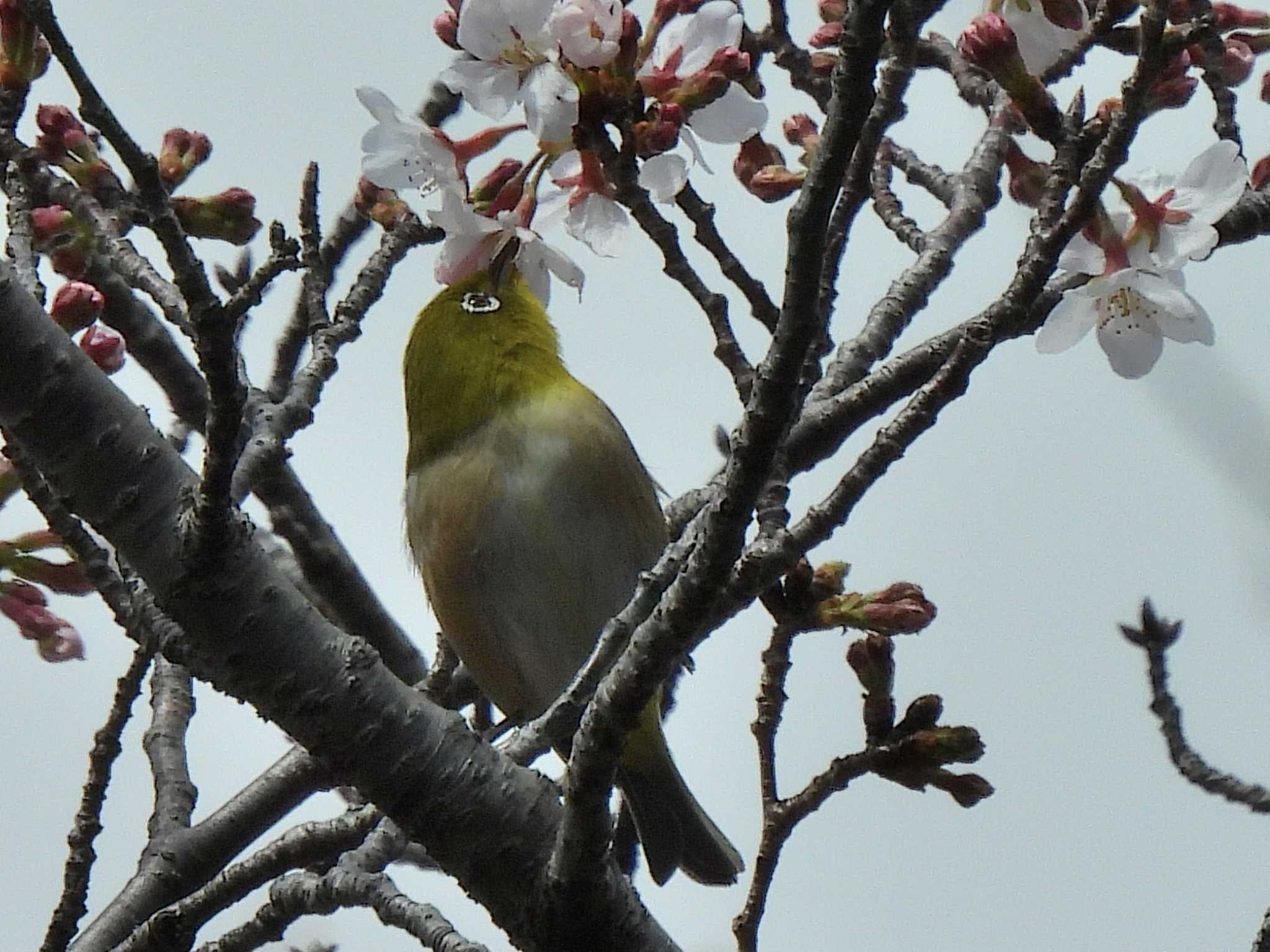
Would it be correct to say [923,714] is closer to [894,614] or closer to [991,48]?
[894,614]

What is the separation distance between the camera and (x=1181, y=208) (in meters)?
2.11

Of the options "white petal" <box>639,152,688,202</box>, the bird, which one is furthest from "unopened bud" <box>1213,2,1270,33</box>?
the bird

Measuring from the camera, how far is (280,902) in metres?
3.05

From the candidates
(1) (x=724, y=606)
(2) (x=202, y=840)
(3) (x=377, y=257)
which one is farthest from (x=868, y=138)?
(2) (x=202, y=840)

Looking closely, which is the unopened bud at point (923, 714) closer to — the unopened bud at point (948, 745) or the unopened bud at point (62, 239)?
the unopened bud at point (948, 745)

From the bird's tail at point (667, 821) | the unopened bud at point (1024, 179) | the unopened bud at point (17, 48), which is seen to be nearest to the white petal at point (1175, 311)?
the unopened bud at point (1024, 179)

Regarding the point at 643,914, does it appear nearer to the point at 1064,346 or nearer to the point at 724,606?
the point at 724,606

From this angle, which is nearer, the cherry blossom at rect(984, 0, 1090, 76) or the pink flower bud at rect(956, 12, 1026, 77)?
the pink flower bud at rect(956, 12, 1026, 77)

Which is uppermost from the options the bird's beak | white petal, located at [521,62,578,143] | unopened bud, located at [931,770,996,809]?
the bird's beak

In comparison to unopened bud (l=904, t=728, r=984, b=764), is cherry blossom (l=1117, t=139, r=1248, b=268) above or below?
above

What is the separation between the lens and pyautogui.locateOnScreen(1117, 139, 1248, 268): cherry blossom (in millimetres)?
2098

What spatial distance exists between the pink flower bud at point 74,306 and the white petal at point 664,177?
1097 millimetres

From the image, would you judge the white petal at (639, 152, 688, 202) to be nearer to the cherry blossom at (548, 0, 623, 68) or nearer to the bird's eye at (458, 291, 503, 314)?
the cherry blossom at (548, 0, 623, 68)

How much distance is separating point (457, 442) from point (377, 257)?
0.85m
